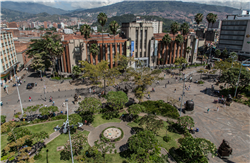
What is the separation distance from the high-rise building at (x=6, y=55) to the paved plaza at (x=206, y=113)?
1203 cm

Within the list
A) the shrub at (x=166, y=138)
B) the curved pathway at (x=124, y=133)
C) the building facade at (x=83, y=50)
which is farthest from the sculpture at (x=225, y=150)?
the building facade at (x=83, y=50)

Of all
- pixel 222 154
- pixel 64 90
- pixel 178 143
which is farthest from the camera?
pixel 64 90

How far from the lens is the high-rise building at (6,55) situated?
58669 millimetres

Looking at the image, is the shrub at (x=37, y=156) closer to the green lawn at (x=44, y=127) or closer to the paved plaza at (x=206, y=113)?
the green lawn at (x=44, y=127)

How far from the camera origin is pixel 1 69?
5759 centimetres

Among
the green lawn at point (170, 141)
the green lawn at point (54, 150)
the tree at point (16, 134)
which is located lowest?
the green lawn at point (54, 150)

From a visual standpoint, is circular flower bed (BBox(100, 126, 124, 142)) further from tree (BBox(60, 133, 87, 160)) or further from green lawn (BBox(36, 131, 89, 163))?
tree (BBox(60, 133, 87, 160))

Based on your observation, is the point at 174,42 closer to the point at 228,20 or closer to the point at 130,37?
the point at 130,37

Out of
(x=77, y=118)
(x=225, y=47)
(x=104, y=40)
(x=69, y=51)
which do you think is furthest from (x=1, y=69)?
(x=225, y=47)

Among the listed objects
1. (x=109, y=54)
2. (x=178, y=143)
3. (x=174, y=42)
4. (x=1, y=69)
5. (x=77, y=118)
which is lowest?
(x=178, y=143)

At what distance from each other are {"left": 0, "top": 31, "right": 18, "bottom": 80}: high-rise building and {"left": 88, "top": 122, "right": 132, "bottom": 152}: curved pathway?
4709cm

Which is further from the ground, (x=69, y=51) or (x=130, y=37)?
(x=130, y=37)

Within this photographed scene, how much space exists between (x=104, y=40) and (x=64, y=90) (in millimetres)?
28547

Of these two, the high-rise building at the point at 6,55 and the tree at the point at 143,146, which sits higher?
the high-rise building at the point at 6,55
